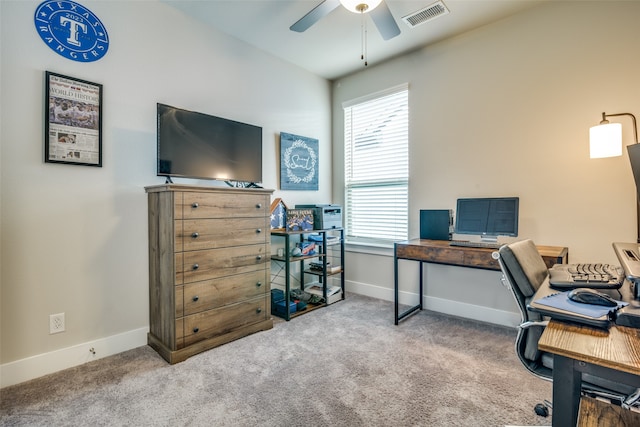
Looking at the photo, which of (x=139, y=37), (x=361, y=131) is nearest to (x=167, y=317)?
(x=139, y=37)

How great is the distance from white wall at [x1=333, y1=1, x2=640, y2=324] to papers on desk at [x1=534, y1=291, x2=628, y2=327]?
1841 mm

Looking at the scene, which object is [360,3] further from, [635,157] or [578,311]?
[578,311]

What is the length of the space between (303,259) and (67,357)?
1920 millimetres

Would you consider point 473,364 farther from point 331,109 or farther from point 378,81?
point 331,109

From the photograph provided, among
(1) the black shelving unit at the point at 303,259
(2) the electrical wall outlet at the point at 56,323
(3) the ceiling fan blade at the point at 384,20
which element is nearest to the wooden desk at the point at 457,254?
(1) the black shelving unit at the point at 303,259

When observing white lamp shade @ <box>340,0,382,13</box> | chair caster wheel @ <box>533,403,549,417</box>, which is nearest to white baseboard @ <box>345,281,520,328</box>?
chair caster wheel @ <box>533,403,549,417</box>

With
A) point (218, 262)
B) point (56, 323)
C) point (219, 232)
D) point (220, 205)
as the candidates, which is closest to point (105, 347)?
point (56, 323)

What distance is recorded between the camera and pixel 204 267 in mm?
2260

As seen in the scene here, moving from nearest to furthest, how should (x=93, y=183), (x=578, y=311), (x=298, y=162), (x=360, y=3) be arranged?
(x=578, y=311) < (x=360, y=3) < (x=93, y=183) < (x=298, y=162)

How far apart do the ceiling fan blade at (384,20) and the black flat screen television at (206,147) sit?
4.49 ft

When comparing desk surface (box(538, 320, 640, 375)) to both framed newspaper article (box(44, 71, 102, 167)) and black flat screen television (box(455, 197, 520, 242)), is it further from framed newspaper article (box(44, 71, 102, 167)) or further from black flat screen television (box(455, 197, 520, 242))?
framed newspaper article (box(44, 71, 102, 167))

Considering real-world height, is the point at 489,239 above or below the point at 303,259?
above

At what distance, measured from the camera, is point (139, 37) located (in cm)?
235

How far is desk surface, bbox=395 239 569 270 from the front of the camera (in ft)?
6.87
